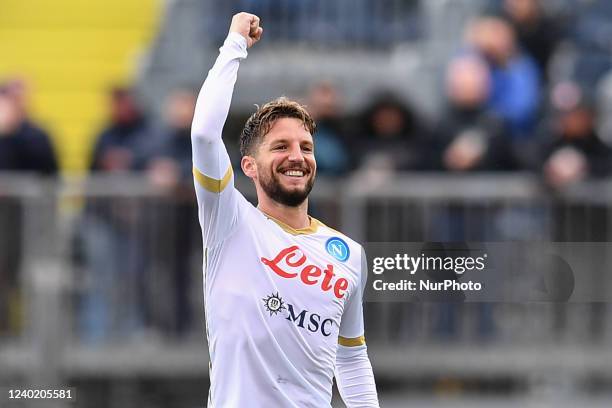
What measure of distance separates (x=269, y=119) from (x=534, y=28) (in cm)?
763

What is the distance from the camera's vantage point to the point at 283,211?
5.45 meters

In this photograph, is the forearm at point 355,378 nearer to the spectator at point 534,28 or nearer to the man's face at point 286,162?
the man's face at point 286,162

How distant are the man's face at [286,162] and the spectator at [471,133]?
598 centimetres

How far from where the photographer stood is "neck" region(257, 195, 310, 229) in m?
5.44

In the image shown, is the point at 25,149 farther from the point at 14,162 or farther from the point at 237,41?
the point at 237,41

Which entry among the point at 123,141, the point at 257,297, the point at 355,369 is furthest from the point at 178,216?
the point at 257,297

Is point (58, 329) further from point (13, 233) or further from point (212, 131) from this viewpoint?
point (212, 131)

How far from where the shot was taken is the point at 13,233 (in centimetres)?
1106

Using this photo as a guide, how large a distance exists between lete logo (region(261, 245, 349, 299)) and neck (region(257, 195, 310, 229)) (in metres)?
0.13

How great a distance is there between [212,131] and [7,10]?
1112 cm

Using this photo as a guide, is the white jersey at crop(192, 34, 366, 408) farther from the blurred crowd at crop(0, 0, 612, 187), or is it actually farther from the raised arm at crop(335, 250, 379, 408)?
the blurred crowd at crop(0, 0, 612, 187)

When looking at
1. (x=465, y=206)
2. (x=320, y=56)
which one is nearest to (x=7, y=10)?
(x=320, y=56)

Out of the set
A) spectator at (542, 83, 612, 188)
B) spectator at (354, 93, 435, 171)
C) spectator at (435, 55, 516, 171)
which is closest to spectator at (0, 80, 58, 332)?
spectator at (354, 93, 435, 171)

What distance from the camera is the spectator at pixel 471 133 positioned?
11.2 metres
